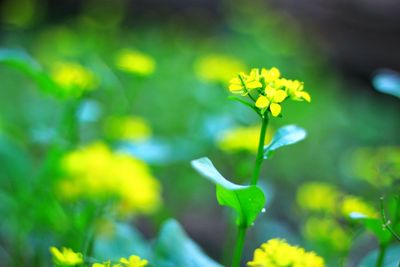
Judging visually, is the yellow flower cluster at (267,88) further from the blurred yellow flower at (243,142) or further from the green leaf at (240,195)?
the blurred yellow flower at (243,142)

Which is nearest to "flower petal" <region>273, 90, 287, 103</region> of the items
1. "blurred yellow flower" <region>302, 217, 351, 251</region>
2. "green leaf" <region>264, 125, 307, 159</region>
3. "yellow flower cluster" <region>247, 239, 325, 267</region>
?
"green leaf" <region>264, 125, 307, 159</region>

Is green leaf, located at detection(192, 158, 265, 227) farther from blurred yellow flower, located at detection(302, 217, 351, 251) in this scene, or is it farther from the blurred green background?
blurred yellow flower, located at detection(302, 217, 351, 251)

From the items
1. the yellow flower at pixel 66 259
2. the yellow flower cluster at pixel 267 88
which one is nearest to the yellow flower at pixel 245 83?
the yellow flower cluster at pixel 267 88

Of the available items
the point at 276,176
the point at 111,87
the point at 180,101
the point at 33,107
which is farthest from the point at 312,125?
the point at 111,87

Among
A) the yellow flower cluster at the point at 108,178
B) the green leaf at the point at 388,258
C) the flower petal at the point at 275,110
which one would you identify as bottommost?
the yellow flower cluster at the point at 108,178

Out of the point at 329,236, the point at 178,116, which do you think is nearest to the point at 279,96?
the point at 329,236

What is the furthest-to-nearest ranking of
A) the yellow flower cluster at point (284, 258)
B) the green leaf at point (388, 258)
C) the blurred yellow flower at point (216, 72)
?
1. the blurred yellow flower at point (216, 72)
2. the green leaf at point (388, 258)
3. the yellow flower cluster at point (284, 258)

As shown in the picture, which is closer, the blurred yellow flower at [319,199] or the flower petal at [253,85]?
the flower petal at [253,85]
